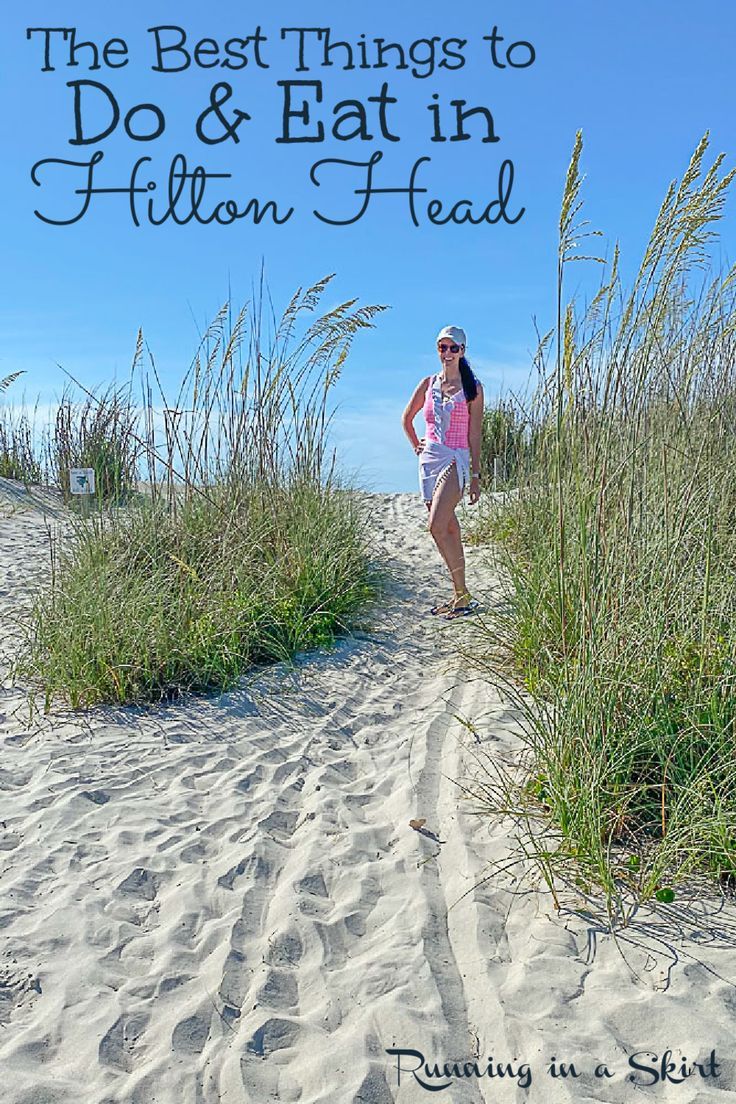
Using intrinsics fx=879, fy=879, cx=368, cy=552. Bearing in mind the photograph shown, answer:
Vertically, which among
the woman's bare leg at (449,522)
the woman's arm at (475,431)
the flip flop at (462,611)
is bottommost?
the flip flop at (462,611)

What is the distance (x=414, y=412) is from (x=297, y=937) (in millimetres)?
3724

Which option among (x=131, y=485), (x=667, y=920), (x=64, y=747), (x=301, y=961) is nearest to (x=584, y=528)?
(x=667, y=920)

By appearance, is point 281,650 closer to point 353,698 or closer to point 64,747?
point 353,698

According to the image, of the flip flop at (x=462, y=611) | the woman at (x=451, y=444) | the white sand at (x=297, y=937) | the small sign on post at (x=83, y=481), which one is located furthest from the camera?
the small sign on post at (x=83, y=481)

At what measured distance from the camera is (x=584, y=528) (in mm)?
2934

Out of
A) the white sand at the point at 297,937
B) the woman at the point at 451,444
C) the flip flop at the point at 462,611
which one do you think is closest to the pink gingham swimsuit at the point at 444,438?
Answer: the woman at the point at 451,444

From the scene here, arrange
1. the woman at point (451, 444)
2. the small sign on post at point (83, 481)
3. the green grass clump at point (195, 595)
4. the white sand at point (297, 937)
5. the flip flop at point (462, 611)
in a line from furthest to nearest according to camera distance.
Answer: the small sign on post at point (83, 481), the flip flop at point (462, 611), the woman at point (451, 444), the green grass clump at point (195, 595), the white sand at point (297, 937)

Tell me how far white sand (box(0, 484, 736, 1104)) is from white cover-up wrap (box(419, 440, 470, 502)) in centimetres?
172

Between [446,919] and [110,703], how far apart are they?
2.31m

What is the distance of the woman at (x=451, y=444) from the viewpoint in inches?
208

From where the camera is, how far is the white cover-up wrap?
5.32 m

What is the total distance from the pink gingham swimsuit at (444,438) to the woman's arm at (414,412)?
155mm

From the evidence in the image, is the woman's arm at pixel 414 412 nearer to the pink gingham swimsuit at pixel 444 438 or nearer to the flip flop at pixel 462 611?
the pink gingham swimsuit at pixel 444 438

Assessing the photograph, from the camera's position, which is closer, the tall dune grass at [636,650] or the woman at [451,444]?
the tall dune grass at [636,650]
